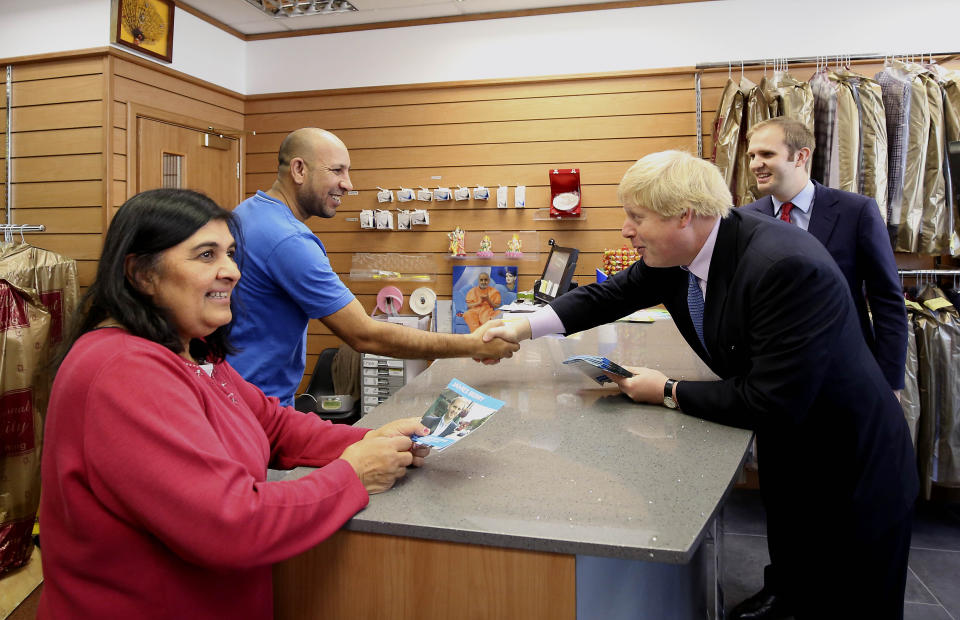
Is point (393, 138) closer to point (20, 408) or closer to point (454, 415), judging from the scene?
point (20, 408)

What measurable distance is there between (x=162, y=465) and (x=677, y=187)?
1381mm

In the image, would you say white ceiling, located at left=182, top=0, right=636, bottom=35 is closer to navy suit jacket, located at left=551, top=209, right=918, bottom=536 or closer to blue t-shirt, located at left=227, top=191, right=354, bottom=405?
blue t-shirt, located at left=227, top=191, right=354, bottom=405

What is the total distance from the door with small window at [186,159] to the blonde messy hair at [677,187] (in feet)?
11.2

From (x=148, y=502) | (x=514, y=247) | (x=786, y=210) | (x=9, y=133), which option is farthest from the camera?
(x=514, y=247)

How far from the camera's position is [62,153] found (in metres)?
A: 4.66

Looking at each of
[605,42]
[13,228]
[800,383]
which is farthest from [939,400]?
[13,228]

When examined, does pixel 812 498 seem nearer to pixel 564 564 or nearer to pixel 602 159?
pixel 564 564

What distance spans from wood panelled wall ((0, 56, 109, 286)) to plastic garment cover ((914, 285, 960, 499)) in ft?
17.3

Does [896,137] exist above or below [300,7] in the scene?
below

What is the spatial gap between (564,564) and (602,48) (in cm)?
475

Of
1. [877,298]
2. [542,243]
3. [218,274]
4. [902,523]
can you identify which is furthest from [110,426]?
[542,243]

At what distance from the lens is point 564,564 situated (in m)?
1.13

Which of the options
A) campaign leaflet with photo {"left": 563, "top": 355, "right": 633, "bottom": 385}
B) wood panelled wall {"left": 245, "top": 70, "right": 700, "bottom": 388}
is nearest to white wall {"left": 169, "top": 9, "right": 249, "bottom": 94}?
wood panelled wall {"left": 245, "top": 70, "right": 700, "bottom": 388}

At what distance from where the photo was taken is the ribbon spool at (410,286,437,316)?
5414 mm
